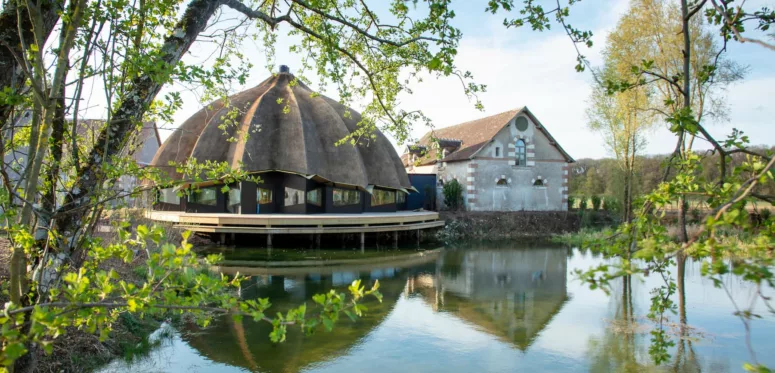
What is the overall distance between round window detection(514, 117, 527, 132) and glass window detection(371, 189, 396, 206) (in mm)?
7465

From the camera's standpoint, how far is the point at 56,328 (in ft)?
6.39

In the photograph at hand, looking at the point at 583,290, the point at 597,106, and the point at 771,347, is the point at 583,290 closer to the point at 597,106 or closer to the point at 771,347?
the point at 771,347

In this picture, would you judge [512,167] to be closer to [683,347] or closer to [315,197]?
[315,197]

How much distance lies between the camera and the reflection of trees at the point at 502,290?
7.86 metres

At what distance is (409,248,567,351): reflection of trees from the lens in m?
7.86

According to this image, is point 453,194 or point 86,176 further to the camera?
point 453,194

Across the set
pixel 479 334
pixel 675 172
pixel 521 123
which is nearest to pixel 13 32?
pixel 479 334

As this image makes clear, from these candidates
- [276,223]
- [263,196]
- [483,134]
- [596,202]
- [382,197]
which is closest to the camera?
[276,223]

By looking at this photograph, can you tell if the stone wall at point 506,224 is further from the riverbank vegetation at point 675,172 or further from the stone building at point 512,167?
the riverbank vegetation at point 675,172

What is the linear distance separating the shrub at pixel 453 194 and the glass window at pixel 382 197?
3116 mm

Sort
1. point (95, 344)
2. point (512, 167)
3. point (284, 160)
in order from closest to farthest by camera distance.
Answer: point (95, 344) < point (284, 160) < point (512, 167)

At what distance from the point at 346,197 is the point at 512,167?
921 centimetres

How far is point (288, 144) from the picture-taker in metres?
18.9

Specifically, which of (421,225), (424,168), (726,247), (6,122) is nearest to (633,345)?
(726,247)
